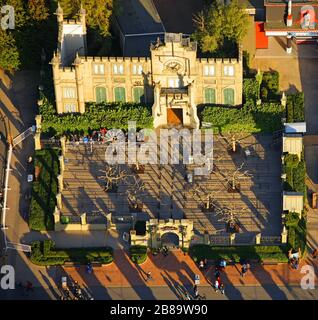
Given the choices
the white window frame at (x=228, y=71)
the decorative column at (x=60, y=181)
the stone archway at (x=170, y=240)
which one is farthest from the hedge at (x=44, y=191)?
the white window frame at (x=228, y=71)

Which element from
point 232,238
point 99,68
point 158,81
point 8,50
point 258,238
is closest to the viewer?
point 258,238

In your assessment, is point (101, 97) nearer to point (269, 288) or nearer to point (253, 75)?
point (253, 75)

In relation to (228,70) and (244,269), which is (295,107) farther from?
(244,269)

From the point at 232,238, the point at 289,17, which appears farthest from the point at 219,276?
the point at 289,17

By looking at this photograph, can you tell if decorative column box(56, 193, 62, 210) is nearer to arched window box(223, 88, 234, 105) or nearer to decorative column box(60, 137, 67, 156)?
decorative column box(60, 137, 67, 156)

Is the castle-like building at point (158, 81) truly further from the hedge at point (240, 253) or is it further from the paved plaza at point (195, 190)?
the hedge at point (240, 253)

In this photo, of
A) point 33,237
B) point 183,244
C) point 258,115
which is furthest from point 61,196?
point 258,115
